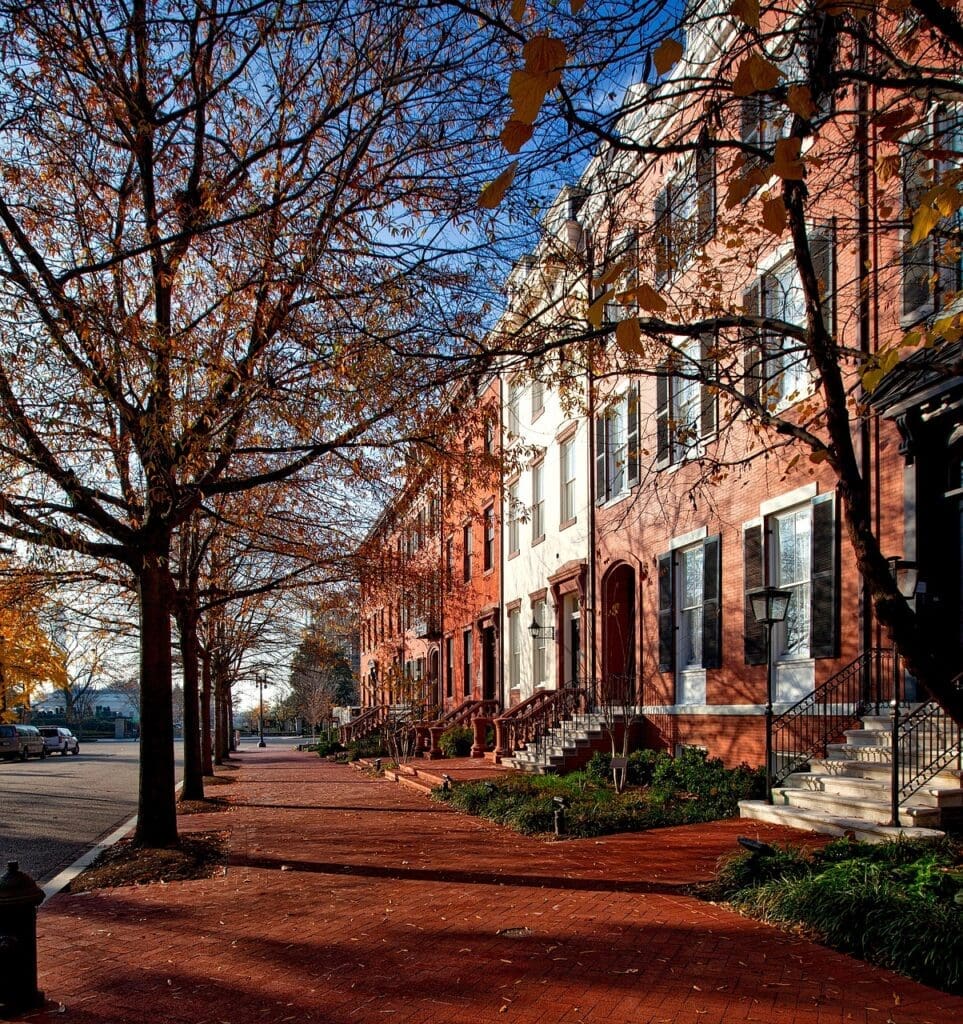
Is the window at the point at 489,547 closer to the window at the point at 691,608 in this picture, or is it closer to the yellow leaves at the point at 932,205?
the window at the point at 691,608

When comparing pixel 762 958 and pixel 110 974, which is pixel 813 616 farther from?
pixel 110 974

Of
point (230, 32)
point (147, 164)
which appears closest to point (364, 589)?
point (147, 164)

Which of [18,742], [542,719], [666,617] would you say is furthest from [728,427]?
[18,742]

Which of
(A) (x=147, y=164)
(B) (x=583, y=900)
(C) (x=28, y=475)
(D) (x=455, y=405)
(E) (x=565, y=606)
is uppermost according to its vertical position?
(A) (x=147, y=164)

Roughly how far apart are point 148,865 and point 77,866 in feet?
4.49

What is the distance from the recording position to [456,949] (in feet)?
21.9

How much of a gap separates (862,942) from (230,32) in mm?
8570

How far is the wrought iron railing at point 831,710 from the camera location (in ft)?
38.7

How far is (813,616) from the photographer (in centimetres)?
1304

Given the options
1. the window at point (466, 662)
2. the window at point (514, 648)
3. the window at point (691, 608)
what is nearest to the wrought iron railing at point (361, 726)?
the window at point (466, 662)

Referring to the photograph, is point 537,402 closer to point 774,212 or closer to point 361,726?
point 361,726

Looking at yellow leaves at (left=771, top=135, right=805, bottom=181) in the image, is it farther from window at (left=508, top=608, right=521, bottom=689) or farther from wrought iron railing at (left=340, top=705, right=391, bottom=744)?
wrought iron railing at (left=340, top=705, right=391, bottom=744)

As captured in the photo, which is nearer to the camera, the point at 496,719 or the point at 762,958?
the point at 762,958

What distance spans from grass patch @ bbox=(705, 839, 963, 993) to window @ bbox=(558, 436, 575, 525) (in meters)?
14.7
